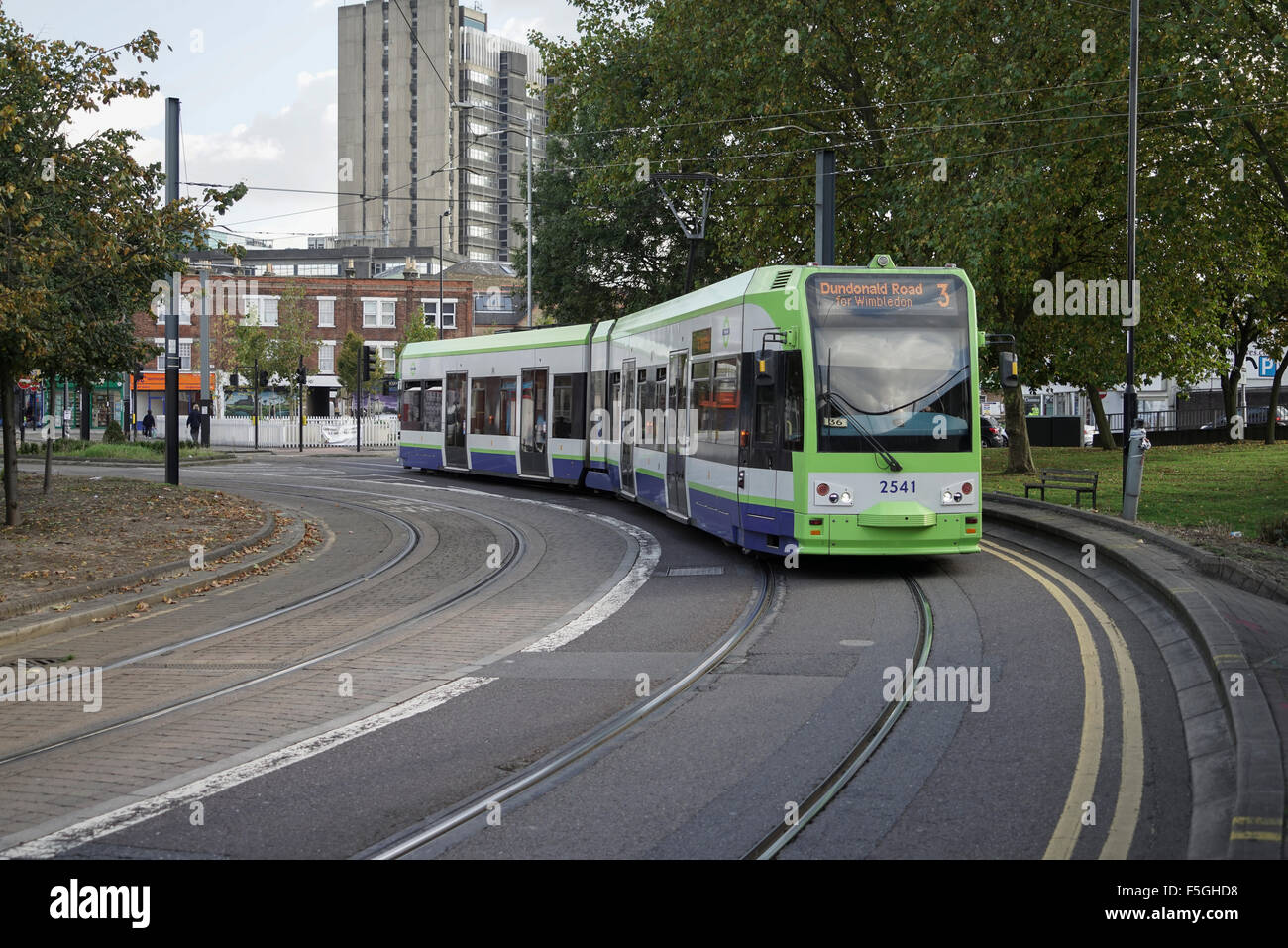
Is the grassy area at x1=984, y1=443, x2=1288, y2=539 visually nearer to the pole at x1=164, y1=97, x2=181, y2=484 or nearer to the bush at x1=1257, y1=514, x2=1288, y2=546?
the bush at x1=1257, y1=514, x2=1288, y2=546

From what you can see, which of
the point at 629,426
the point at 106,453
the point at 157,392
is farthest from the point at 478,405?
the point at 157,392

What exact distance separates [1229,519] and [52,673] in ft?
50.3

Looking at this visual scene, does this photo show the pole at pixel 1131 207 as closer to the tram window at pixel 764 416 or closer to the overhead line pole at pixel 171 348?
the tram window at pixel 764 416

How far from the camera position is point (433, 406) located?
31750 mm

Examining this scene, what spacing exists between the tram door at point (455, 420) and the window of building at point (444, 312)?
48.8 m

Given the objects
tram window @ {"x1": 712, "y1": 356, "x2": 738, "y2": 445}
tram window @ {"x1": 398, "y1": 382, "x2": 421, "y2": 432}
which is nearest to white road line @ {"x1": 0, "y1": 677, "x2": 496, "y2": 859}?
tram window @ {"x1": 712, "y1": 356, "x2": 738, "y2": 445}

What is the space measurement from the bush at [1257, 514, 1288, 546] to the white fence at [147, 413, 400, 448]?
38.8 metres

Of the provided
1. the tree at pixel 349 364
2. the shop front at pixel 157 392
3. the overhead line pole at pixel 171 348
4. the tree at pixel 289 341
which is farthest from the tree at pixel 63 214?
the shop front at pixel 157 392

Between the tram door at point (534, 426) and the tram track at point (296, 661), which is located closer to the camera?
the tram track at point (296, 661)

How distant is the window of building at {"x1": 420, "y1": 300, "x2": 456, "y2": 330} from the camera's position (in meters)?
79.8

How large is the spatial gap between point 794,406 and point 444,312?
69748 mm

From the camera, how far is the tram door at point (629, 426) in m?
21.2

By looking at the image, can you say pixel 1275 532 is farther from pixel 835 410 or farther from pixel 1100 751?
pixel 1100 751
